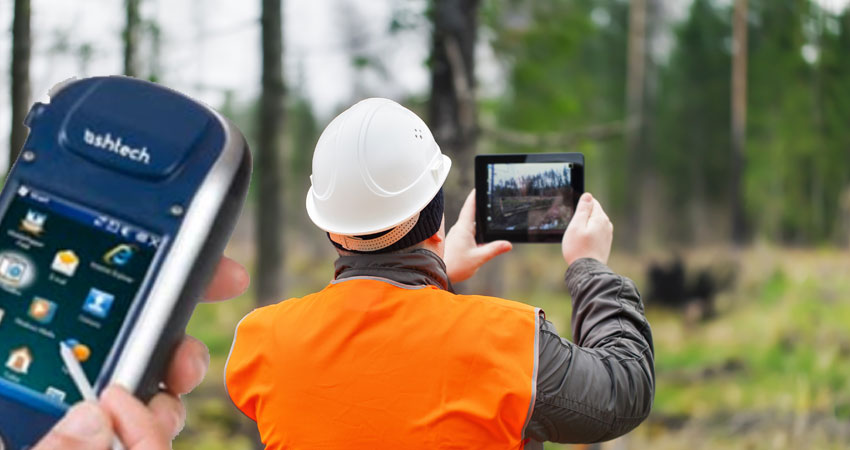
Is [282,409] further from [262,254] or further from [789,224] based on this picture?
[789,224]

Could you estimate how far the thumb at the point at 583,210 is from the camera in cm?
216

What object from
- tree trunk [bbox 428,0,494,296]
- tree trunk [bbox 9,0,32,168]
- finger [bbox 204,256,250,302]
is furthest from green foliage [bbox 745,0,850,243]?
finger [bbox 204,256,250,302]

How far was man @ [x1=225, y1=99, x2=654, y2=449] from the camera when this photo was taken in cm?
172

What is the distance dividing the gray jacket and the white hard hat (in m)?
0.10

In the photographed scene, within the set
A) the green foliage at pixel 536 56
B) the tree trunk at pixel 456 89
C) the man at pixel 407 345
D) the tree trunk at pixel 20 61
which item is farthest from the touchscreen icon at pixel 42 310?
the green foliage at pixel 536 56

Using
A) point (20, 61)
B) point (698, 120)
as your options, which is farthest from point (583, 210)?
point (698, 120)

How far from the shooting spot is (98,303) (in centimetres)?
96

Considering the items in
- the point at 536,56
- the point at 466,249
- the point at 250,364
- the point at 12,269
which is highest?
the point at 536,56

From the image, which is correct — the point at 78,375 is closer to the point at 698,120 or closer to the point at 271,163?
the point at 271,163

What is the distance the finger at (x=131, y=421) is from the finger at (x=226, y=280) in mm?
153

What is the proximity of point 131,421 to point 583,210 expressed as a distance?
1.51 m

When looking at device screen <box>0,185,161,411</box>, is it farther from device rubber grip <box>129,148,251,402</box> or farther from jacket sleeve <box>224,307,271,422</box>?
jacket sleeve <box>224,307,271,422</box>

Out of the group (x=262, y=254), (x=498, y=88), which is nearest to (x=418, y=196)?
(x=262, y=254)

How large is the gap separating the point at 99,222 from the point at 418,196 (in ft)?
3.33
